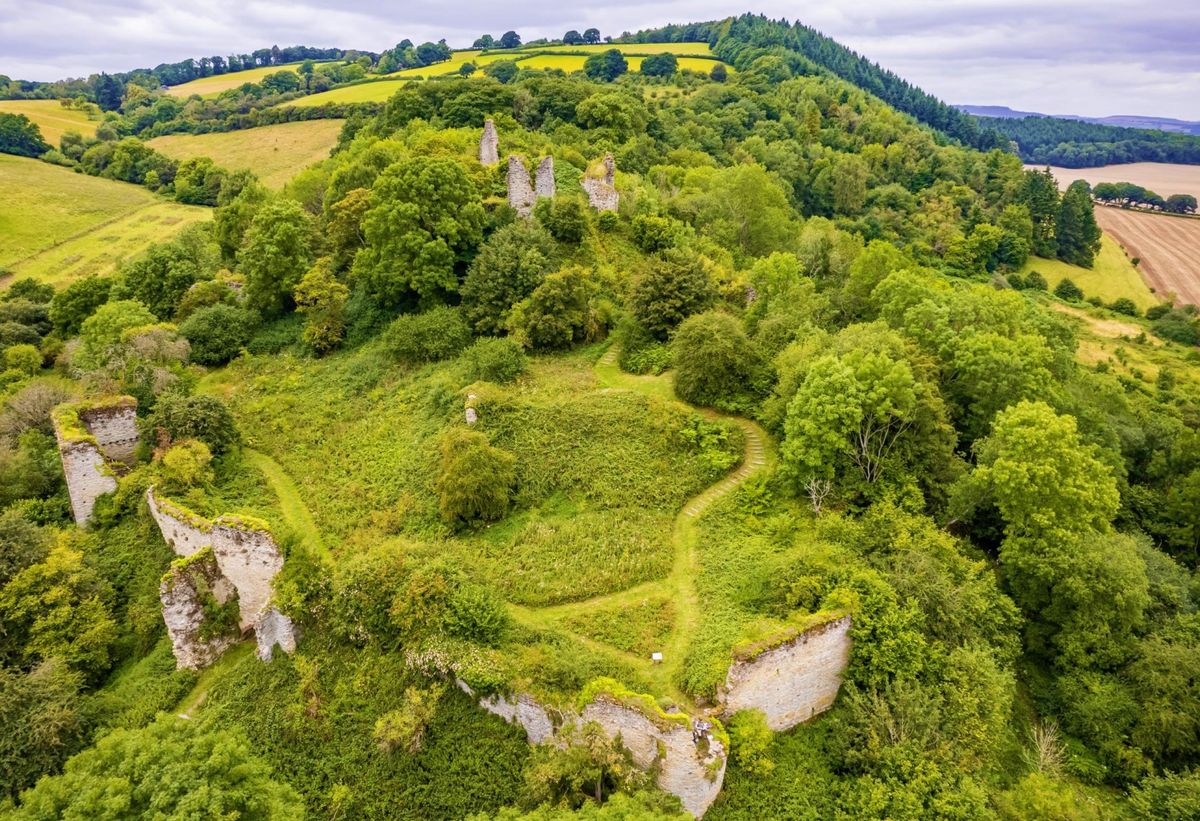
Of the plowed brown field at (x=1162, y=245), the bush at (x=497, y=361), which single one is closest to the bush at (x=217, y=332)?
the bush at (x=497, y=361)

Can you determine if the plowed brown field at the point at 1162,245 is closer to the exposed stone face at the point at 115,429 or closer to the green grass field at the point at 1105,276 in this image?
the green grass field at the point at 1105,276

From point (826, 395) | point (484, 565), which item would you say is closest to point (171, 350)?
point (484, 565)

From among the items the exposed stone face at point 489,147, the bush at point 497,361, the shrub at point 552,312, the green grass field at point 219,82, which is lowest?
the bush at point 497,361

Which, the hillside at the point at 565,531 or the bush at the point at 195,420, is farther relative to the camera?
the bush at the point at 195,420

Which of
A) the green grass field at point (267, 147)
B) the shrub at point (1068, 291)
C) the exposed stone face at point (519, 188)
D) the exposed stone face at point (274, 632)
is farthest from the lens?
the green grass field at point (267, 147)

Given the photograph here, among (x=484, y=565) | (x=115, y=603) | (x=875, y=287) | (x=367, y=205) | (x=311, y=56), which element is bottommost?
(x=115, y=603)

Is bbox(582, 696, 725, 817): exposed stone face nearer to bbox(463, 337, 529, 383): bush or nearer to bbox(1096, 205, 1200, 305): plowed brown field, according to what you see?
bbox(463, 337, 529, 383): bush

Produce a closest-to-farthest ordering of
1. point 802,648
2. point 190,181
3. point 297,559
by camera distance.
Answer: point 802,648 → point 297,559 → point 190,181

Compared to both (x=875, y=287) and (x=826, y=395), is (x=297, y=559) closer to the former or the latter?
(x=826, y=395)

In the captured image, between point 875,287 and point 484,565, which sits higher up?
point 875,287
